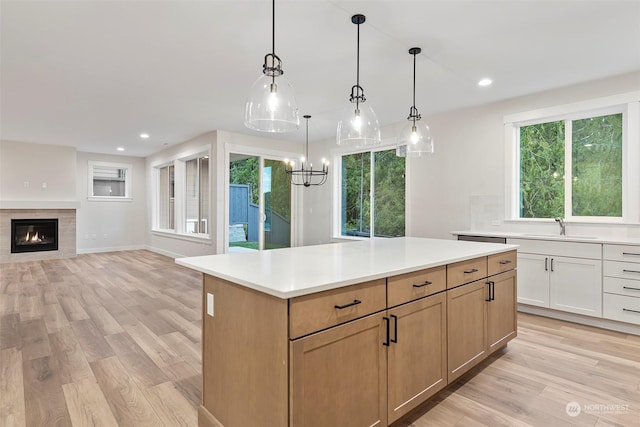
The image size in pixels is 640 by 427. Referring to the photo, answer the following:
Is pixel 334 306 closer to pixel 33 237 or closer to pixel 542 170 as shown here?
pixel 542 170

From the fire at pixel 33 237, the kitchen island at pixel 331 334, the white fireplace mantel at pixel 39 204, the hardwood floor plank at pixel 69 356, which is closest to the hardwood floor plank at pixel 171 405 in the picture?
the kitchen island at pixel 331 334

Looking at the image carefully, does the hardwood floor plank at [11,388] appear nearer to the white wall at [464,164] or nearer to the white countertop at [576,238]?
the white countertop at [576,238]

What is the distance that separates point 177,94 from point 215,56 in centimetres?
134

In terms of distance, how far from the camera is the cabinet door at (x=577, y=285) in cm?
337

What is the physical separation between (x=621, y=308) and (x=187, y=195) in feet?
24.5

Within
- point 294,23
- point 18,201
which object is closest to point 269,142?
point 294,23

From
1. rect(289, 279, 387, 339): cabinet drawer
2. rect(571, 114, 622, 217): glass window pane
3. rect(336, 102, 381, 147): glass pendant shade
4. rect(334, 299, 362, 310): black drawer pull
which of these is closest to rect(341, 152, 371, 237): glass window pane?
rect(571, 114, 622, 217): glass window pane

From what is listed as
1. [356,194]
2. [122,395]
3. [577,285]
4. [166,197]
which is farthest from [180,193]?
[577,285]

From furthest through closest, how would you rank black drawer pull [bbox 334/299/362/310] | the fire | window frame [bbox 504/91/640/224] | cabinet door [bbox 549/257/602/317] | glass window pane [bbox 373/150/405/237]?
the fire, glass window pane [bbox 373/150/405/237], window frame [bbox 504/91/640/224], cabinet door [bbox 549/257/602/317], black drawer pull [bbox 334/299/362/310]

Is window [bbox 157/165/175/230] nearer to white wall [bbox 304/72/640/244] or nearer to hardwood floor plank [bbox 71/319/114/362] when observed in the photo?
hardwood floor plank [bbox 71/319/114/362]

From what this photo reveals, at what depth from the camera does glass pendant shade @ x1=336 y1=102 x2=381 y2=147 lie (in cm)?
258

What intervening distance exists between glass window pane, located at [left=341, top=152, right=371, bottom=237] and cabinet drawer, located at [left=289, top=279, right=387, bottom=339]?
15.4ft

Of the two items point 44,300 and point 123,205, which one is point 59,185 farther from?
point 44,300

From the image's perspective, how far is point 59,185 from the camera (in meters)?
7.86
